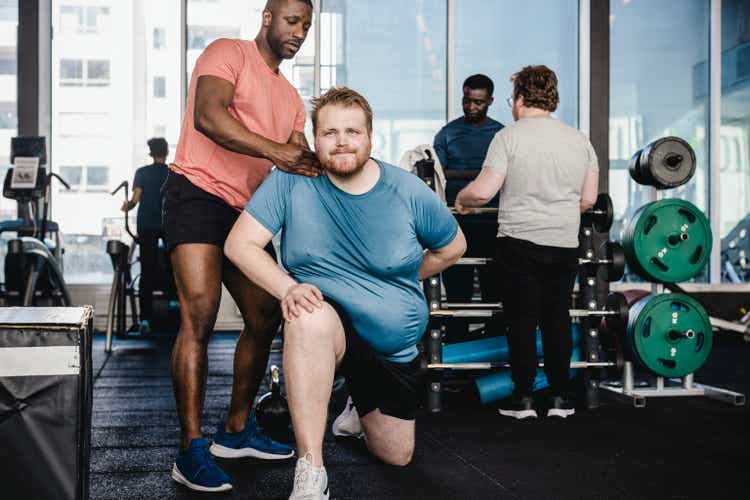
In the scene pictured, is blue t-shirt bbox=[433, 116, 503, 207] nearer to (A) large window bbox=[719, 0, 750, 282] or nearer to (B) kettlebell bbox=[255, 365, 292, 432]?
(B) kettlebell bbox=[255, 365, 292, 432]

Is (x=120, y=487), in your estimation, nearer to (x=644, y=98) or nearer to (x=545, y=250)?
(x=545, y=250)

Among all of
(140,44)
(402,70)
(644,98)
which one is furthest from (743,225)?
(140,44)

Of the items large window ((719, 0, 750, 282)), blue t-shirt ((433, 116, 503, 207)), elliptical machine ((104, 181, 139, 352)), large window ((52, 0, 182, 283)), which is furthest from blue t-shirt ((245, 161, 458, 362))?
large window ((719, 0, 750, 282))

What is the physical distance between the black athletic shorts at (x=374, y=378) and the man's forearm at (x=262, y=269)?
0.56 ft

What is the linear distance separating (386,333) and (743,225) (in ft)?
17.9

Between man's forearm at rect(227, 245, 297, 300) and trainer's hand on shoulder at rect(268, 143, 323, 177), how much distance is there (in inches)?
9.4

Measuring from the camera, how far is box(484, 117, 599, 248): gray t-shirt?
114 inches

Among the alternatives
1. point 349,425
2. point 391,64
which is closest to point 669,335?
point 349,425

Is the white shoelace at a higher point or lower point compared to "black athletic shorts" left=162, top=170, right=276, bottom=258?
lower

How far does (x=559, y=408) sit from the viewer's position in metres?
2.98

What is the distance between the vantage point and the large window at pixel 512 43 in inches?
239

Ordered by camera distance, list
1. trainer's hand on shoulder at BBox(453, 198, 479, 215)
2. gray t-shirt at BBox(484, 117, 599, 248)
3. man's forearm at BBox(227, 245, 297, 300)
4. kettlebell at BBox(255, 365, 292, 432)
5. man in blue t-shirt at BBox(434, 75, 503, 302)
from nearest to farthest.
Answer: man's forearm at BBox(227, 245, 297, 300), kettlebell at BBox(255, 365, 292, 432), gray t-shirt at BBox(484, 117, 599, 248), trainer's hand on shoulder at BBox(453, 198, 479, 215), man in blue t-shirt at BBox(434, 75, 503, 302)

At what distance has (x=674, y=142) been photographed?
340cm

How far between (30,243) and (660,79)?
5257 millimetres
